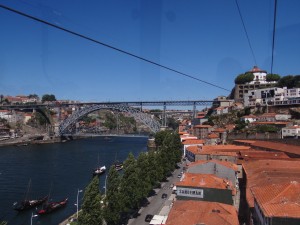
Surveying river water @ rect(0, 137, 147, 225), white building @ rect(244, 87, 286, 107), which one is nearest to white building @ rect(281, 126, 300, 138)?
white building @ rect(244, 87, 286, 107)

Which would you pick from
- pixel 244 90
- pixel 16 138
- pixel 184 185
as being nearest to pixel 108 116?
pixel 16 138

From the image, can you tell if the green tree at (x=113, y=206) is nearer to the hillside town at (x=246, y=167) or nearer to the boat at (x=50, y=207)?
the hillside town at (x=246, y=167)

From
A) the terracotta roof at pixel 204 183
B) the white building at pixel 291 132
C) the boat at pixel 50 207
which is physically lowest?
the boat at pixel 50 207

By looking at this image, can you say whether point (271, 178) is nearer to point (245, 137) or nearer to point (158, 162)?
point (158, 162)

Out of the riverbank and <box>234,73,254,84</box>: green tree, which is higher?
<box>234,73,254,84</box>: green tree

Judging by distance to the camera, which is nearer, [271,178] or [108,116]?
Answer: [271,178]

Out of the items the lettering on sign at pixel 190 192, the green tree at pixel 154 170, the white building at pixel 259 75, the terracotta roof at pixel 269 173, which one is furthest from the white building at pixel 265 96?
→ the lettering on sign at pixel 190 192

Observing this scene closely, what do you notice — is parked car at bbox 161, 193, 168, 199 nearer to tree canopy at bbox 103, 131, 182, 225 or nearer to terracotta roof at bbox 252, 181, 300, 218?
tree canopy at bbox 103, 131, 182, 225

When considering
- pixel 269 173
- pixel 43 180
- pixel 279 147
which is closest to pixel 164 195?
pixel 269 173
